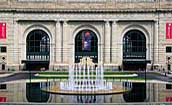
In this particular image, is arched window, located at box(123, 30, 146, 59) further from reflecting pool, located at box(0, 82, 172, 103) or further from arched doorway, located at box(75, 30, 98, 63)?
reflecting pool, located at box(0, 82, 172, 103)

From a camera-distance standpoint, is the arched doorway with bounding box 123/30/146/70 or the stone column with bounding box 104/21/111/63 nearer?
the stone column with bounding box 104/21/111/63

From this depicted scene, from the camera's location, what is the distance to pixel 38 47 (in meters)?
93.4

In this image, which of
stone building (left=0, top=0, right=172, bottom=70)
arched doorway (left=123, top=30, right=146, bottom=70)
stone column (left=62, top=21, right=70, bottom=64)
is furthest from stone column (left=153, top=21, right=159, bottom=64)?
stone column (left=62, top=21, right=70, bottom=64)

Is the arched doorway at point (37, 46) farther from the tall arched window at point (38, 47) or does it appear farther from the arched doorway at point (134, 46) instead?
the arched doorway at point (134, 46)

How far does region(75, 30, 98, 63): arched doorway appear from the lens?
307 ft

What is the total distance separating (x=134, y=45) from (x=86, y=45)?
9651 millimetres

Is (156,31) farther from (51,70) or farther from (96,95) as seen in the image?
(96,95)

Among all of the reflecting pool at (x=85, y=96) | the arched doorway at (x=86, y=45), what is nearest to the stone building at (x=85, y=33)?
the arched doorway at (x=86, y=45)

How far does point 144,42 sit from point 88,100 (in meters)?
51.0

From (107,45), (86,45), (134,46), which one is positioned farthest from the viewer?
(86,45)

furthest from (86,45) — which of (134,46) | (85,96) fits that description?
(85,96)

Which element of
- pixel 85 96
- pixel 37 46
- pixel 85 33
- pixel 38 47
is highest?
pixel 85 33

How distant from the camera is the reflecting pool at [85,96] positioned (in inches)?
1736

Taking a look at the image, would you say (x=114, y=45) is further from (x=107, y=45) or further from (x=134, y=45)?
(x=134, y=45)
